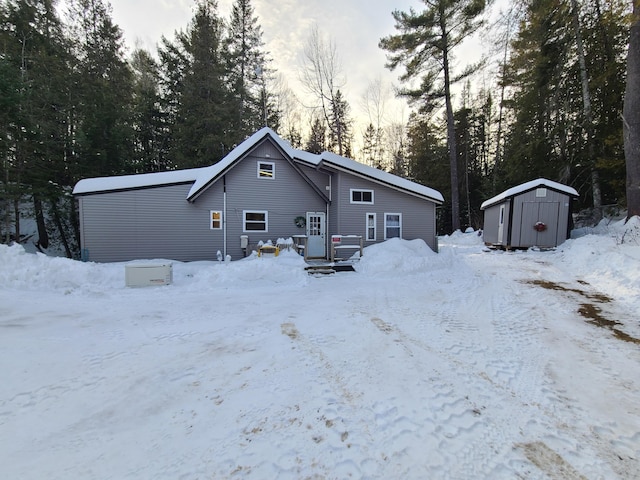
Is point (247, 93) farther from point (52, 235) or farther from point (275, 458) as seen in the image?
point (275, 458)

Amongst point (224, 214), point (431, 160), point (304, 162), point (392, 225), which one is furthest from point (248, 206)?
point (431, 160)

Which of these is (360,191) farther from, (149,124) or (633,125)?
(149,124)

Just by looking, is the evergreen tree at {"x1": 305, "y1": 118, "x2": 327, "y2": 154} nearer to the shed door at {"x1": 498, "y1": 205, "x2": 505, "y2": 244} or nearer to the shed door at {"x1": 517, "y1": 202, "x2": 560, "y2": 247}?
the shed door at {"x1": 498, "y1": 205, "x2": 505, "y2": 244}

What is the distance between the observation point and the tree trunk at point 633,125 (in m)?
9.84

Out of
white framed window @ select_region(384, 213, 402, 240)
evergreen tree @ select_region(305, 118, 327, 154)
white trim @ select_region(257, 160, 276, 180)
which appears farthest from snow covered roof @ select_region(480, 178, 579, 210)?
evergreen tree @ select_region(305, 118, 327, 154)

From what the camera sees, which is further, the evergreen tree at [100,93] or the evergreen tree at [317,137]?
the evergreen tree at [317,137]

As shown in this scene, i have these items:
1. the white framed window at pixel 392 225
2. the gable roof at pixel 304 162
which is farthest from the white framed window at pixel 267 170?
the white framed window at pixel 392 225

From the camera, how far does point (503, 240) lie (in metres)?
14.6

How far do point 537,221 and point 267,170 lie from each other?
13104 mm

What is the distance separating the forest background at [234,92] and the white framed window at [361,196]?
9.54 metres

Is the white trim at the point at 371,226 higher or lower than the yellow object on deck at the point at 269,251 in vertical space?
higher

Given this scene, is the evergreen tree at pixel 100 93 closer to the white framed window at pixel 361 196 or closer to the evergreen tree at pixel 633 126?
the white framed window at pixel 361 196

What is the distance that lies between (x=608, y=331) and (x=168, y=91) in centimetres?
2592

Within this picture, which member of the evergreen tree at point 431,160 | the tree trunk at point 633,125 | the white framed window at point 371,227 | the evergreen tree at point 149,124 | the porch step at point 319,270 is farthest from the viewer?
the evergreen tree at point 431,160
